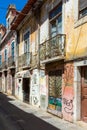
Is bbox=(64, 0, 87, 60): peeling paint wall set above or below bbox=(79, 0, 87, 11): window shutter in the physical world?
below

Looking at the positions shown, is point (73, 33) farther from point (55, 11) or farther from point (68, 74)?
point (55, 11)

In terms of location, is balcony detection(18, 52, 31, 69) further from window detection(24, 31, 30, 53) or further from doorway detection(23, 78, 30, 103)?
doorway detection(23, 78, 30, 103)

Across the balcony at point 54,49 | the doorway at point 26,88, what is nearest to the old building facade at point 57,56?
the balcony at point 54,49

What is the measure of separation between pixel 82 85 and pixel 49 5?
5.53 meters

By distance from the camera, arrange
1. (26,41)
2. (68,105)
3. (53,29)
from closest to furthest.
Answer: (68,105) → (53,29) → (26,41)

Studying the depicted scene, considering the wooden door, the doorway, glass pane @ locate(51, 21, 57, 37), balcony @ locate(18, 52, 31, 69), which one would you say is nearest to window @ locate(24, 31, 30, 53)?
balcony @ locate(18, 52, 31, 69)

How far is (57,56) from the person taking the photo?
1323 centimetres

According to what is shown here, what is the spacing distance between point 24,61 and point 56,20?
714cm

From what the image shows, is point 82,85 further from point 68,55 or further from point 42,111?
point 42,111

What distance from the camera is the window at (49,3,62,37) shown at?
46.9 ft

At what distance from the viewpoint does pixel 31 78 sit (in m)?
19.4

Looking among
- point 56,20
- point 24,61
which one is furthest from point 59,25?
point 24,61

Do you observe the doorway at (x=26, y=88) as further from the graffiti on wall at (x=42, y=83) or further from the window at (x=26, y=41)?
the graffiti on wall at (x=42, y=83)

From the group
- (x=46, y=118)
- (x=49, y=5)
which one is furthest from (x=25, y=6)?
(x=46, y=118)
